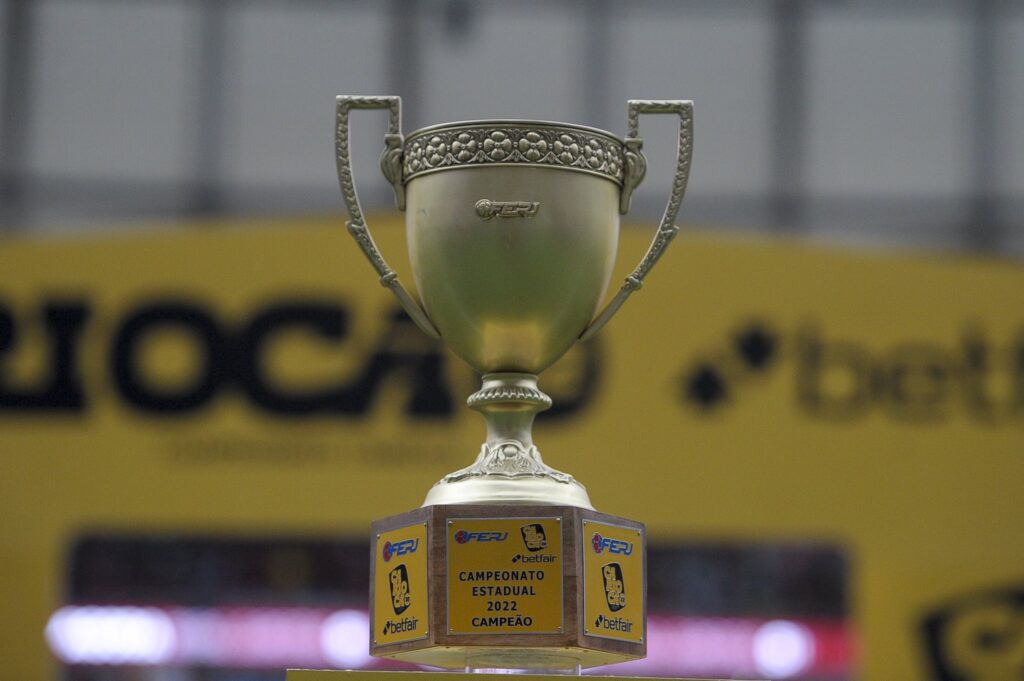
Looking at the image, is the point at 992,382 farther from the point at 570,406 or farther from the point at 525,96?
the point at 525,96

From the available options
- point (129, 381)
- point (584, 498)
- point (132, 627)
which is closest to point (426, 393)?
point (129, 381)

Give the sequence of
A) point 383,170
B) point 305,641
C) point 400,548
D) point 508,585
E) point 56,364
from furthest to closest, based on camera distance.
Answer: point 305,641
point 56,364
point 383,170
point 400,548
point 508,585

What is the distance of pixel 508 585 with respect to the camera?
2.33 meters

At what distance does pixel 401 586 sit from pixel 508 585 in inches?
6.4


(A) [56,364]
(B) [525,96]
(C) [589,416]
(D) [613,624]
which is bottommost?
(D) [613,624]

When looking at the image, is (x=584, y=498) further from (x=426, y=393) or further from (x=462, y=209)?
(x=426, y=393)

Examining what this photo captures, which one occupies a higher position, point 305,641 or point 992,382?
point 992,382

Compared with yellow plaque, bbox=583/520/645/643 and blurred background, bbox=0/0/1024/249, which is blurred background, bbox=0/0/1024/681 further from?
yellow plaque, bbox=583/520/645/643

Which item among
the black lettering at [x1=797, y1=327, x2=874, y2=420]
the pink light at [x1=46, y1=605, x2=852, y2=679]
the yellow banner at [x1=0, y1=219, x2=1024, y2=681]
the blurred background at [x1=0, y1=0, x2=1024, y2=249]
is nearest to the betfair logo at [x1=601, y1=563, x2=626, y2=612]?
the yellow banner at [x1=0, y1=219, x2=1024, y2=681]

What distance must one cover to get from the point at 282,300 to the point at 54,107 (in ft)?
6.73

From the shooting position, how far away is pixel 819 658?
313 inches

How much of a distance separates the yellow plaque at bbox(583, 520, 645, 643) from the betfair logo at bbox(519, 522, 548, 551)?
6 cm

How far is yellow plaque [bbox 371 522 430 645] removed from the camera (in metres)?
2.36

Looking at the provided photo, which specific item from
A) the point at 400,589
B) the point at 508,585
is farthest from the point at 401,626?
the point at 508,585
